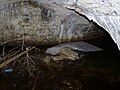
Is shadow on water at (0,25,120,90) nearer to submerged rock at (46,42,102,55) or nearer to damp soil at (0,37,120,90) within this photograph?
damp soil at (0,37,120,90)

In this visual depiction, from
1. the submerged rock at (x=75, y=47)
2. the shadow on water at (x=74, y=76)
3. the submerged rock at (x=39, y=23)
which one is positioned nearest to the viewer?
the shadow on water at (x=74, y=76)

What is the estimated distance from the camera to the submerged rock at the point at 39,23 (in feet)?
19.3

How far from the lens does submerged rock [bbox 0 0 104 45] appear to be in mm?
5883

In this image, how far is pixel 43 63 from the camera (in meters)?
5.82

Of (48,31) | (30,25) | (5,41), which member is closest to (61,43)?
(48,31)

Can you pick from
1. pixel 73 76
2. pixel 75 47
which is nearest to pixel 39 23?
pixel 75 47

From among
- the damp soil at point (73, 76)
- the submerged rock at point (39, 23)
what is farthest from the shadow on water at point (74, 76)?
the submerged rock at point (39, 23)

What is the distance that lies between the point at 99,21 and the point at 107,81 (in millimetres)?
1145

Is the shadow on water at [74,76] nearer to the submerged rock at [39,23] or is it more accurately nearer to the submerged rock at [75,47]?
the submerged rock at [75,47]

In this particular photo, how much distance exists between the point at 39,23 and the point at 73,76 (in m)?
1.40

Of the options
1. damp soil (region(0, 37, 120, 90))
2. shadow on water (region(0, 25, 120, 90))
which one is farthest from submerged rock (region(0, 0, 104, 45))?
shadow on water (region(0, 25, 120, 90))

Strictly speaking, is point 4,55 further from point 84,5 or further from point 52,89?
point 84,5

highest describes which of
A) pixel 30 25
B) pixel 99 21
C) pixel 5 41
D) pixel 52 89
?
pixel 99 21

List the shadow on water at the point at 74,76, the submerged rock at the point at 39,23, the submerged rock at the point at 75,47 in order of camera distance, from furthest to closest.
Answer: the submerged rock at the point at 75,47
the submerged rock at the point at 39,23
the shadow on water at the point at 74,76
